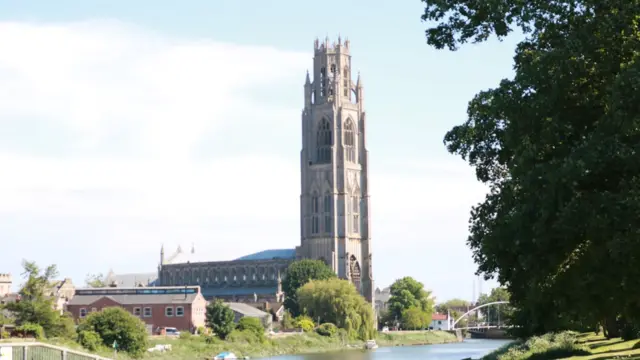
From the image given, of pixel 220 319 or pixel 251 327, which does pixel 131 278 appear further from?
pixel 220 319

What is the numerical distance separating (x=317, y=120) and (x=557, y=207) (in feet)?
443

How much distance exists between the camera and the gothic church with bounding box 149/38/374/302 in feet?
494

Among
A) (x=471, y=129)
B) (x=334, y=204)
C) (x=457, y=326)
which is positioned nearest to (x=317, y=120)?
(x=334, y=204)

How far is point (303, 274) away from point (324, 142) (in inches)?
900

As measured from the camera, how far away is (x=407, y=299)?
150 meters

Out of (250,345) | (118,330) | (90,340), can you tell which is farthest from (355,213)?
(90,340)

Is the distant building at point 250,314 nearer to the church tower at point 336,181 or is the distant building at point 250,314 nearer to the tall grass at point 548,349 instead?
the church tower at point 336,181

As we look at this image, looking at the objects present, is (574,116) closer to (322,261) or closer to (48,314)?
(48,314)

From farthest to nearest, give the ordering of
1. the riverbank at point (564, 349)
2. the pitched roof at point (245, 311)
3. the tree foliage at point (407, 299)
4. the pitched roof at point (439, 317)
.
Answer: the pitched roof at point (439, 317) < the tree foliage at point (407, 299) < the pitched roof at point (245, 311) < the riverbank at point (564, 349)

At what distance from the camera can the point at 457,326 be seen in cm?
16912

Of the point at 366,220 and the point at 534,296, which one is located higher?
the point at 366,220

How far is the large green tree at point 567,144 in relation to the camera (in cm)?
1981

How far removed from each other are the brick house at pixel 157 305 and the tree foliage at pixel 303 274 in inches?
1246

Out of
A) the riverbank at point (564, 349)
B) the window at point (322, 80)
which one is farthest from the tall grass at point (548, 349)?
the window at point (322, 80)
